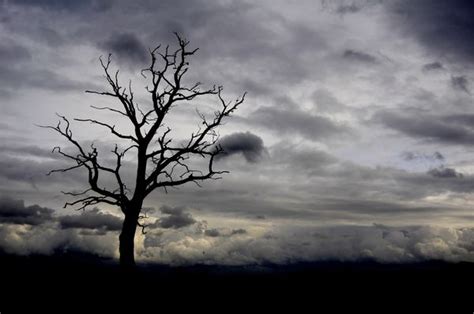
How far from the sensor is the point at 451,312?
1140cm

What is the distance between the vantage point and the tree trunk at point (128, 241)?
1382cm

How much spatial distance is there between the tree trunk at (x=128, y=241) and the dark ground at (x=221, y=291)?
340 mm

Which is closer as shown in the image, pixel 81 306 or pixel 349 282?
pixel 81 306

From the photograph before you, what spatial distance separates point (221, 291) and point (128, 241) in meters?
Answer: 3.51

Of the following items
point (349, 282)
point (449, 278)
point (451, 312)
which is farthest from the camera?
point (449, 278)

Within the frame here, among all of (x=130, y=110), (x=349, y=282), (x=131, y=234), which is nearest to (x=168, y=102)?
(x=130, y=110)

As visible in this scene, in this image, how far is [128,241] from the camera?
14188mm

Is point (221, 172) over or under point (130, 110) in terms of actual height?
under

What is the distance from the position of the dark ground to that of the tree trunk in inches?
13.4

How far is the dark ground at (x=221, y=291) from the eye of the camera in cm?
1223

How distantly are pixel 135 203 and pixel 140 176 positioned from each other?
947mm

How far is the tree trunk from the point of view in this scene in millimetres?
13820

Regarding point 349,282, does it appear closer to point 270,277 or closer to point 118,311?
point 270,277

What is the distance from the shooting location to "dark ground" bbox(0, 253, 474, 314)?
40.1ft
